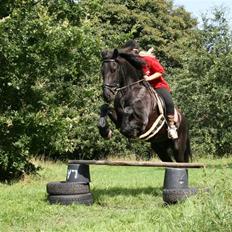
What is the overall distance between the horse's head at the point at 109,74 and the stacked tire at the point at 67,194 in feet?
5.76

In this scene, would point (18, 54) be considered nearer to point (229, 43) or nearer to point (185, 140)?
point (185, 140)

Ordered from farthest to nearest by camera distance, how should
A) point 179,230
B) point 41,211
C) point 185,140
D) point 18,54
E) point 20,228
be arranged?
point 18,54 < point 185,140 < point 41,211 < point 20,228 < point 179,230

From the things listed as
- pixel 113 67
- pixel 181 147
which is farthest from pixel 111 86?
pixel 181 147

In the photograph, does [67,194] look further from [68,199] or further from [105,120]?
[105,120]

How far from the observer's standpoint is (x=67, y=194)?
348 inches

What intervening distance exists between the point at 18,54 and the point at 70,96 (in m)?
2.64

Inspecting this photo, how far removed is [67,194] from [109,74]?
236cm

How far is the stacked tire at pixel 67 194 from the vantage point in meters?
8.76

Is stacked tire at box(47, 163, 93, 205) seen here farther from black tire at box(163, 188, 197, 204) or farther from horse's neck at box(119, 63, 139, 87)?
horse's neck at box(119, 63, 139, 87)

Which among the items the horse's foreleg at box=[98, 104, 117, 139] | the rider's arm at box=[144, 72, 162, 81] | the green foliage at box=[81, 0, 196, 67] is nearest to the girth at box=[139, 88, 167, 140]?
the rider's arm at box=[144, 72, 162, 81]

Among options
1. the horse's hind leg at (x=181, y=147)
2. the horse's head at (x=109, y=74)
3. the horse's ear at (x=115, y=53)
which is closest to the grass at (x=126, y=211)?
the horse's hind leg at (x=181, y=147)

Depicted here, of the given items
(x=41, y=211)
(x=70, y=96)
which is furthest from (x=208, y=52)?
(x=41, y=211)

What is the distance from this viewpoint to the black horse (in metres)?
8.90

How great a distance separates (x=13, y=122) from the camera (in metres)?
13.9
